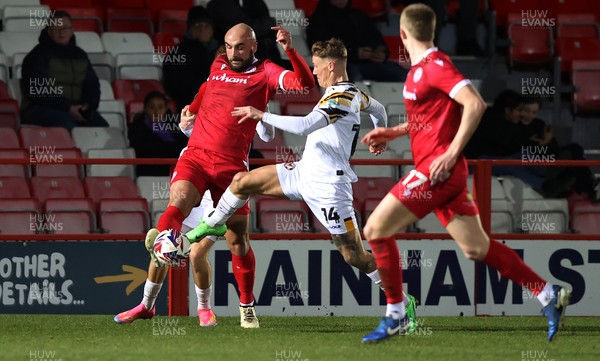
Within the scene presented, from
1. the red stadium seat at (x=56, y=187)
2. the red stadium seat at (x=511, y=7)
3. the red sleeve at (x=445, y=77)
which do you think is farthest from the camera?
the red stadium seat at (x=511, y=7)

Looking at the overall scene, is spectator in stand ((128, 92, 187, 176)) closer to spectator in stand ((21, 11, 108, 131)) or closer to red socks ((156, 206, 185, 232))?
spectator in stand ((21, 11, 108, 131))

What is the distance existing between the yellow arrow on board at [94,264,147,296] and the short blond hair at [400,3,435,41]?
4.11 metres

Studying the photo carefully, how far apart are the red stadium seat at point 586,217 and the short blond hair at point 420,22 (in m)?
5.32

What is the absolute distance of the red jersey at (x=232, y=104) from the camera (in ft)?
31.2

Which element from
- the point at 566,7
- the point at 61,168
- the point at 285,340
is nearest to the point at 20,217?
the point at 61,168

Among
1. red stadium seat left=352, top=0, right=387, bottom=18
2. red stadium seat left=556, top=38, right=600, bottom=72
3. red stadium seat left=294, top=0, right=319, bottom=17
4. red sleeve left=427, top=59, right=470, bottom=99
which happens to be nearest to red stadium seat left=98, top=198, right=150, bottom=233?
red stadium seat left=294, top=0, right=319, bottom=17

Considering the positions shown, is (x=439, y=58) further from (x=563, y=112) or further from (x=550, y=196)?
(x=563, y=112)

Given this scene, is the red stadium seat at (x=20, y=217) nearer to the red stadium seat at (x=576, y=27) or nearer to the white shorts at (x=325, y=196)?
the white shorts at (x=325, y=196)

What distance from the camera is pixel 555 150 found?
13.2 m

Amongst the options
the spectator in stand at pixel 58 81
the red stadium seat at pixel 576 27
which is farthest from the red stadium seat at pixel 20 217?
the red stadium seat at pixel 576 27

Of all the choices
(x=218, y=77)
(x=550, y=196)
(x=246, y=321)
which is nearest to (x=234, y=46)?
(x=218, y=77)

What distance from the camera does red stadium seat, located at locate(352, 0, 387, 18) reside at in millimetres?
15828

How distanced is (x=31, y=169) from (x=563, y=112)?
628cm

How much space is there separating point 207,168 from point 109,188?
3034mm
